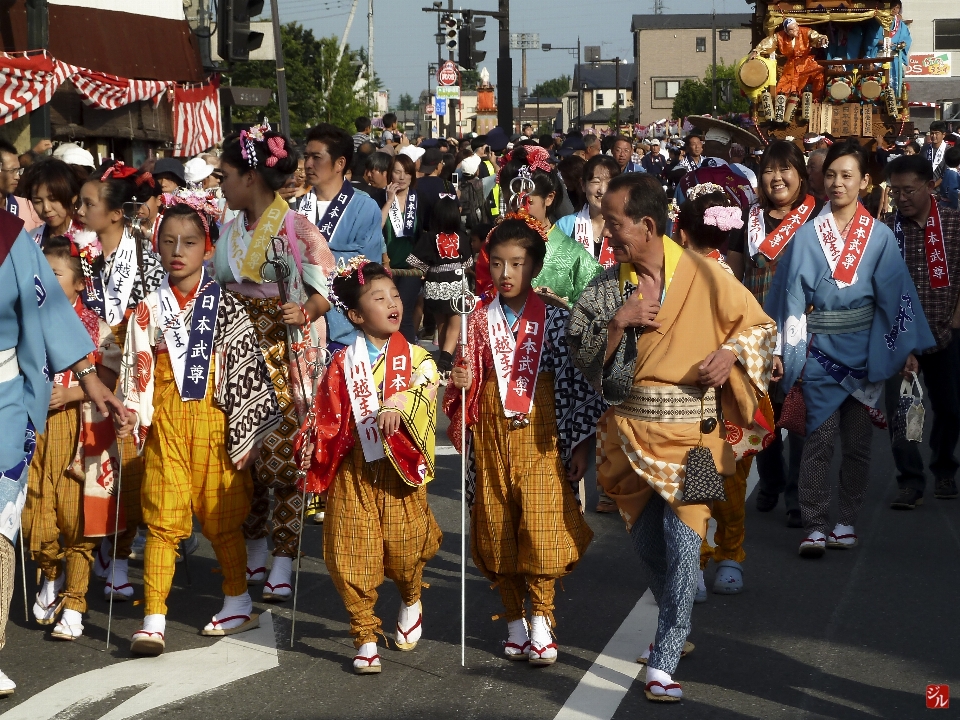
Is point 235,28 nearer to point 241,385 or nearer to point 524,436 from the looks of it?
point 241,385

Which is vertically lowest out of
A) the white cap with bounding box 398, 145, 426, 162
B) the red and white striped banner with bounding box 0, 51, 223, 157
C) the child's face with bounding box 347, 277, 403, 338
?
the child's face with bounding box 347, 277, 403, 338

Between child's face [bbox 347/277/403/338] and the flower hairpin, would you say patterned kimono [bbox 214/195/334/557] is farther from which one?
the flower hairpin

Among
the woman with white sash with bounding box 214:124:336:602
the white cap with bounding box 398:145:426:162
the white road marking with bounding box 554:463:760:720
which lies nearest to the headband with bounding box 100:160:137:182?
the woman with white sash with bounding box 214:124:336:602

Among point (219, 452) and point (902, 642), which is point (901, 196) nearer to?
point (902, 642)

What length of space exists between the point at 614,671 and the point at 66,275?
2.80m

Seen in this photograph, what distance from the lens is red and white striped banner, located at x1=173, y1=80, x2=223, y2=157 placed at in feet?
70.6

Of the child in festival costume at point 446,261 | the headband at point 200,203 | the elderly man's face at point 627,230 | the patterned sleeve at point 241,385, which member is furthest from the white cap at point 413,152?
the elderly man's face at point 627,230

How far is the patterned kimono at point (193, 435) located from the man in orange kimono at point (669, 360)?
1555mm

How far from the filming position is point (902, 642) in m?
5.21

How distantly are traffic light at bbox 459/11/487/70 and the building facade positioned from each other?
72708 millimetres

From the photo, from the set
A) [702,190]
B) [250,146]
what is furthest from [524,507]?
[250,146]

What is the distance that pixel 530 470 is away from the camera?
5004mm

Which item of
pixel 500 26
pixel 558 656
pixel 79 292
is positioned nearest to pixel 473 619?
pixel 558 656

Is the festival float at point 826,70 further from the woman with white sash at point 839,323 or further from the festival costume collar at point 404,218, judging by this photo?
the woman with white sash at point 839,323
